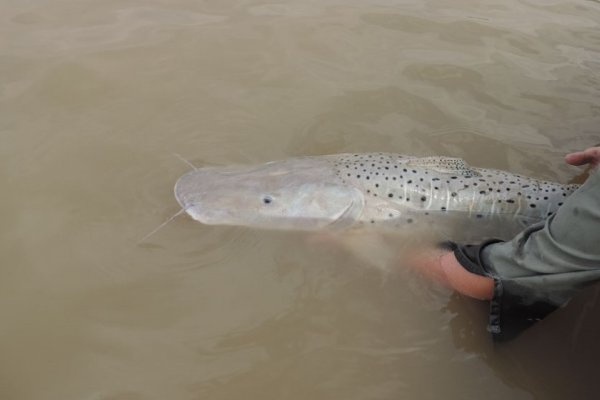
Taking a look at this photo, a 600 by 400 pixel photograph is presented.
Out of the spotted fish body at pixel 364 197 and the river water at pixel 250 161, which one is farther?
the spotted fish body at pixel 364 197

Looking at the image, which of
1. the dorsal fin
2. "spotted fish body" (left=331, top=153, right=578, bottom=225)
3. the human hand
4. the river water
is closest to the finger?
the human hand

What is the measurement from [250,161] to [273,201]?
2.59 ft

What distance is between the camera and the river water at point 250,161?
2818 mm

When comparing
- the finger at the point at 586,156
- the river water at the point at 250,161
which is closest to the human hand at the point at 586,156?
the finger at the point at 586,156

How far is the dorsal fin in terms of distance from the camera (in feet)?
11.7

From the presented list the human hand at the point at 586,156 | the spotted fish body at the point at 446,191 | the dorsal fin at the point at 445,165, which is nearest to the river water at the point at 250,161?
the spotted fish body at the point at 446,191

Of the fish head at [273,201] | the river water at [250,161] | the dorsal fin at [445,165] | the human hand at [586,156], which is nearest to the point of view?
the river water at [250,161]

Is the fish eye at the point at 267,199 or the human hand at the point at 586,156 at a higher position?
the human hand at the point at 586,156

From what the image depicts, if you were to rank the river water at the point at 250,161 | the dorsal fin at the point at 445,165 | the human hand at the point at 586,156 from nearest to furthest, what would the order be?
the river water at the point at 250,161 → the human hand at the point at 586,156 → the dorsal fin at the point at 445,165

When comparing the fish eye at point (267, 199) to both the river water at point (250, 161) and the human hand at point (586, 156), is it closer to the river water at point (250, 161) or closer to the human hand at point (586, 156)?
the river water at point (250, 161)

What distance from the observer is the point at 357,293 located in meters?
3.25

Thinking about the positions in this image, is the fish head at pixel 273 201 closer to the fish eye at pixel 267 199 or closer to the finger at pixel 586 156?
the fish eye at pixel 267 199

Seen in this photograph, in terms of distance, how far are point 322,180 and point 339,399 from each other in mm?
1424

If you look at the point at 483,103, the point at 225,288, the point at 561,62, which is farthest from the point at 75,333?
the point at 561,62
